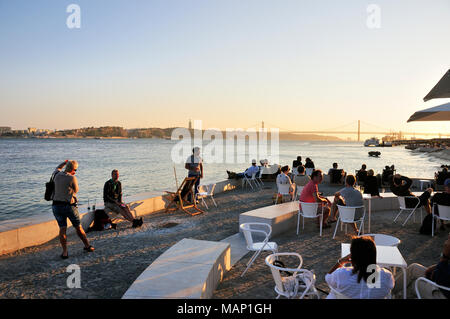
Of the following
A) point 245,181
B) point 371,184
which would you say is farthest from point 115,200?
point 245,181

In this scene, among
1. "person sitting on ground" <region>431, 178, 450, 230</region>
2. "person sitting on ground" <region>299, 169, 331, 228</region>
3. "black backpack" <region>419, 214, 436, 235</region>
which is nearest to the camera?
"person sitting on ground" <region>431, 178, 450, 230</region>

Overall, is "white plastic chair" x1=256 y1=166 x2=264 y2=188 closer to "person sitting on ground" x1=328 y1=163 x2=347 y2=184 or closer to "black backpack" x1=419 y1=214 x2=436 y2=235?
"person sitting on ground" x1=328 y1=163 x2=347 y2=184

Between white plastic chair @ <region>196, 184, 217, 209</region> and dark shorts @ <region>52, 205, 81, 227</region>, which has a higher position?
dark shorts @ <region>52, 205, 81, 227</region>

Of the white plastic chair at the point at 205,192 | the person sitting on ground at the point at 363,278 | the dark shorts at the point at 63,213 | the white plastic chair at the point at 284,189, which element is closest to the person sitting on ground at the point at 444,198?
the white plastic chair at the point at 284,189

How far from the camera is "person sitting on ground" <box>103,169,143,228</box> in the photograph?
7047mm

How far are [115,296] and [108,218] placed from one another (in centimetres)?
345

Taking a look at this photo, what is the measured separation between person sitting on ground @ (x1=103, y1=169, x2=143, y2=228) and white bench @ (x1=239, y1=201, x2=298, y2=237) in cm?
239

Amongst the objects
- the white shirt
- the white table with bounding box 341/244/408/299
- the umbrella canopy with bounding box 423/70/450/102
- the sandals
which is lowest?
the sandals

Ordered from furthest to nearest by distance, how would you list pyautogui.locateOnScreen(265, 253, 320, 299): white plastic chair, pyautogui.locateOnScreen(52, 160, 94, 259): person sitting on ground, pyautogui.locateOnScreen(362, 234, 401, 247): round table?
pyautogui.locateOnScreen(52, 160, 94, 259): person sitting on ground, pyautogui.locateOnScreen(362, 234, 401, 247): round table, pyautogui.locateOnScreen(265, 253, 320, 299): white plastic chair

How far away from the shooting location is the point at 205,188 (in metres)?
10.4

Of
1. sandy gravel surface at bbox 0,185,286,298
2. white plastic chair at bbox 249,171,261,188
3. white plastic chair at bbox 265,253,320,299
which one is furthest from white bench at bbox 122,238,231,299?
white plastic chair at bbox 249,171,261,188
